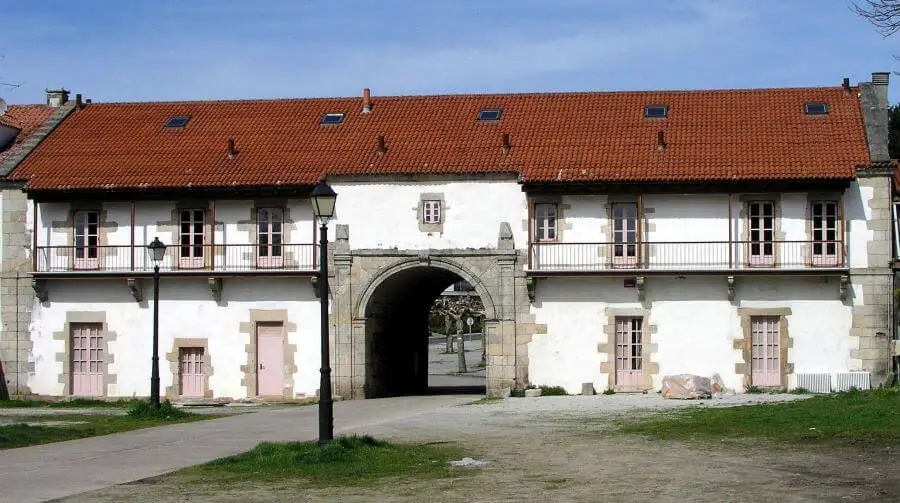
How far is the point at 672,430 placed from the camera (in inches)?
851

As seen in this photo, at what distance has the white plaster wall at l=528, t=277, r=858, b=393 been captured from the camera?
33.0 meters

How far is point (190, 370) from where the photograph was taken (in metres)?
35.8

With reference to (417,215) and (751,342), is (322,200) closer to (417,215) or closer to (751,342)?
(417,215)

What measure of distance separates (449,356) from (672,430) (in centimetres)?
5120

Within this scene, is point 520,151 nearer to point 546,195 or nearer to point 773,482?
point 546,195

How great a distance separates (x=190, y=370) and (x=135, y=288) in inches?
101

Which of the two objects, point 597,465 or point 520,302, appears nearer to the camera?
point 597,465

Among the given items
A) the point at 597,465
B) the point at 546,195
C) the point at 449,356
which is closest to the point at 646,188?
the point at 546,195

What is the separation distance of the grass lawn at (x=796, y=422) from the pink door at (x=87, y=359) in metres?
16.8

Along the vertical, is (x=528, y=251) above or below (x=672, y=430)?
above

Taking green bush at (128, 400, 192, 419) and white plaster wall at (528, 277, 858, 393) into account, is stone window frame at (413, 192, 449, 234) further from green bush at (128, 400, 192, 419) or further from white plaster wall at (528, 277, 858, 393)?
green bush at (128, 400, 192, 419)

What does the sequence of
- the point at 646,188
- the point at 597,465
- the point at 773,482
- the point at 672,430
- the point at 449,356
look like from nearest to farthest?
the point at 773,482 → the point at 597,465 → the point at 672,430 → the point at 646,188 → the point at 449,356

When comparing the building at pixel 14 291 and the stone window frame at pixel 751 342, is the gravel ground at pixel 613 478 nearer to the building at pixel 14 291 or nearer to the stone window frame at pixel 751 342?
the stone window frame at pixel 751 342

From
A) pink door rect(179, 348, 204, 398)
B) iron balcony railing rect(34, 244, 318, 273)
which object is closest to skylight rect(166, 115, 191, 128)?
iron balcony railing rect(34, 244, 318, 273)
